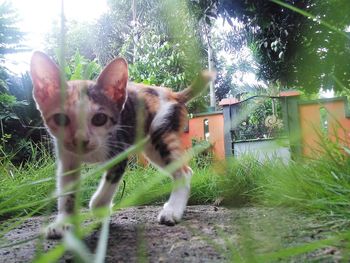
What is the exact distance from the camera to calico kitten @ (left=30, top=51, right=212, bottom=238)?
46.3 inches

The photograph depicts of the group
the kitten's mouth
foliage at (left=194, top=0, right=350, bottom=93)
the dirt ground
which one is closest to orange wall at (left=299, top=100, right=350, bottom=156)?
foliage at (left=194, top=0, right=350, bottom=93)

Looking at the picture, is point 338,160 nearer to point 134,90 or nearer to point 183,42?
point 134,90

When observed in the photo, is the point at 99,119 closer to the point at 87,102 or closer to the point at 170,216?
the point at 87,102

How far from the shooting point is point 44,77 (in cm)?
120

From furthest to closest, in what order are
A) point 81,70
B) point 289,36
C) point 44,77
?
point 81,70, point 289,36, point 44,77

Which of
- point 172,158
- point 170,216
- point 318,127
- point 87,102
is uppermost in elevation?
point 87,102

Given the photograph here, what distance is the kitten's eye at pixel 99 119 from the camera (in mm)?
1390

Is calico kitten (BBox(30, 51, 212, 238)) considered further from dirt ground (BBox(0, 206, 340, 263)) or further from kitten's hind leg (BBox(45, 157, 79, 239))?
dirt ground (BBox(0, 206, 340, 263))

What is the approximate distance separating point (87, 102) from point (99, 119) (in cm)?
9

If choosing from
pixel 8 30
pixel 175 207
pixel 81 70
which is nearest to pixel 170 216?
pixel 175 207

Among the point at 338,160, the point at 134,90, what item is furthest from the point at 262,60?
the point at 338,160

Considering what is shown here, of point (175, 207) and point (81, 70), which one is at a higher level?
point (81, 70)

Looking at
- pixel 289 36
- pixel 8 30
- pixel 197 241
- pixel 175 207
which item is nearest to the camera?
pixel 197 241

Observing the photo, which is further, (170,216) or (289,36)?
(289,36)
